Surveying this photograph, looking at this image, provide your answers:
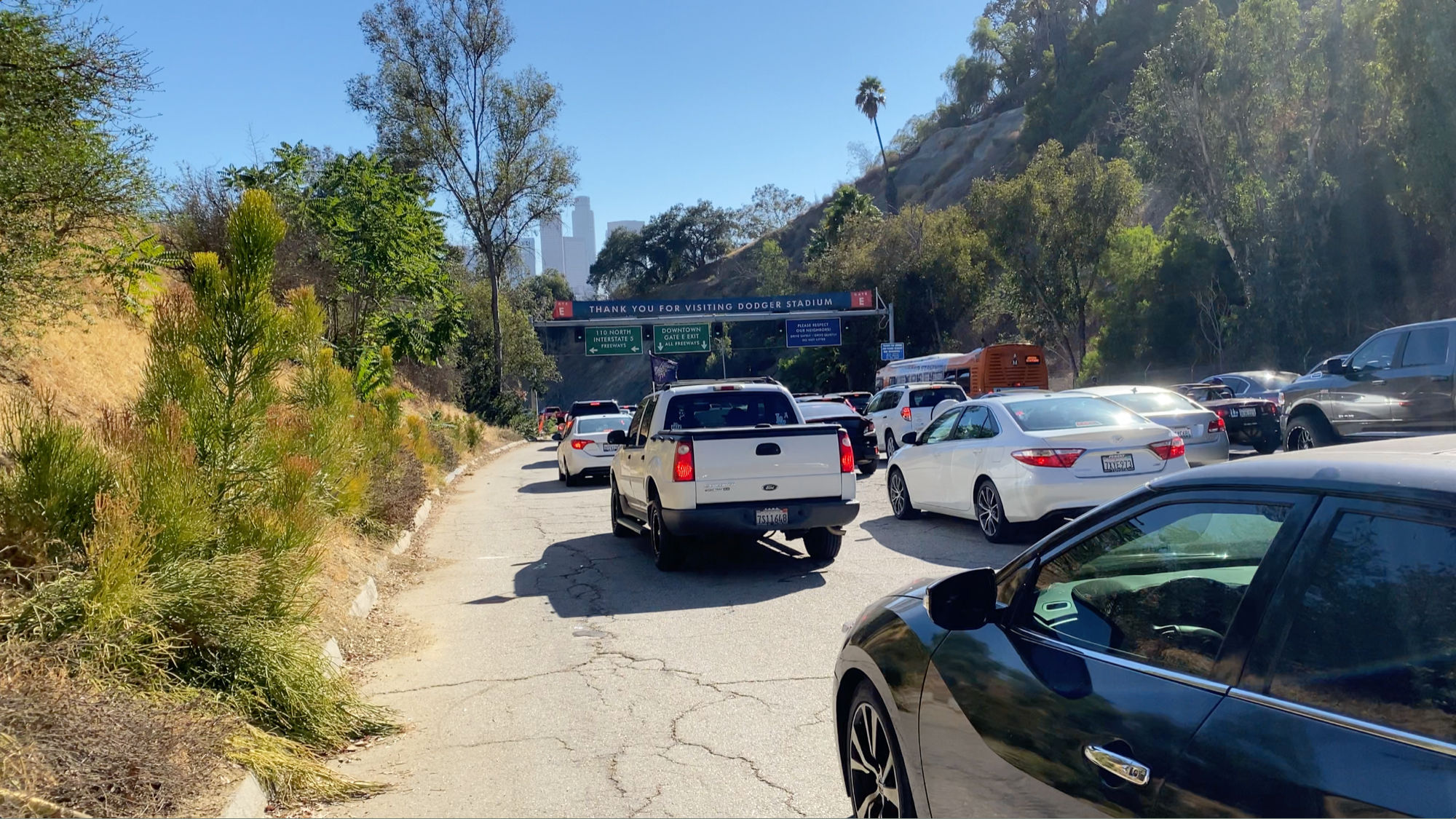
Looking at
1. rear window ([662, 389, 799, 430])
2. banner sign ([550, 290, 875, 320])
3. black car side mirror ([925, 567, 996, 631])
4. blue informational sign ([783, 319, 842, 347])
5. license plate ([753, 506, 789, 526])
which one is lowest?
license plate ([753, 506, 789, 526])

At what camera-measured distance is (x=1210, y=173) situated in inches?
1499

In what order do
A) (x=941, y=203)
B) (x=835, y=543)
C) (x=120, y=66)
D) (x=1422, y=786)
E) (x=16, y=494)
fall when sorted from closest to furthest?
(x=1422, y=786) → (x=16, y=494) → (x=120, y=66) → (x=835, y=543) → (x=941, y=203)

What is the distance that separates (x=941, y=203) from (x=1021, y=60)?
2183cm

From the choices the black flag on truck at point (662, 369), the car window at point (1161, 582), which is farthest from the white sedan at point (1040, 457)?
the black flag on truck at point (662, 369)

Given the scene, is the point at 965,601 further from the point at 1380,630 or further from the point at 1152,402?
the point at 1152,402

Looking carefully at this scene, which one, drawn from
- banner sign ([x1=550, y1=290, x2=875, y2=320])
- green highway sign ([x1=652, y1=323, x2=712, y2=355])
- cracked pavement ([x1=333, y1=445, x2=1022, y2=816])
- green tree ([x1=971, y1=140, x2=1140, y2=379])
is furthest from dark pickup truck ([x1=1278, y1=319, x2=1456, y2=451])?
green highway sign ([x1=652, y1=323, x2=712, y2=355])

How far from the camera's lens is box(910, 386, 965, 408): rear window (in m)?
23.1

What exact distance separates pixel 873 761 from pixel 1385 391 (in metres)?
12.3

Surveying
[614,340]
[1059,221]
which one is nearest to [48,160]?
[1059,221]

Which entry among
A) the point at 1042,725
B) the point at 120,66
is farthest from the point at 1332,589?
the point at 120,66

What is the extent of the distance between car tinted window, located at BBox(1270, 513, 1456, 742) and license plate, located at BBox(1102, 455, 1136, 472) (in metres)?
8.23

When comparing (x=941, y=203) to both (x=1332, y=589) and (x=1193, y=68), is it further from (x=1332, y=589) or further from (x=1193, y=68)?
(x=1332, y=589)

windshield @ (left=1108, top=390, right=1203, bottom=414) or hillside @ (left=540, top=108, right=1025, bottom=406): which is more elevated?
hillside @ (left=540, top=108, right=1025, bottom=406)

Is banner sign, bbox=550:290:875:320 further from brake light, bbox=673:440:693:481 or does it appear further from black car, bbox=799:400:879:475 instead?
brake light, bbox=673:440:693:481
